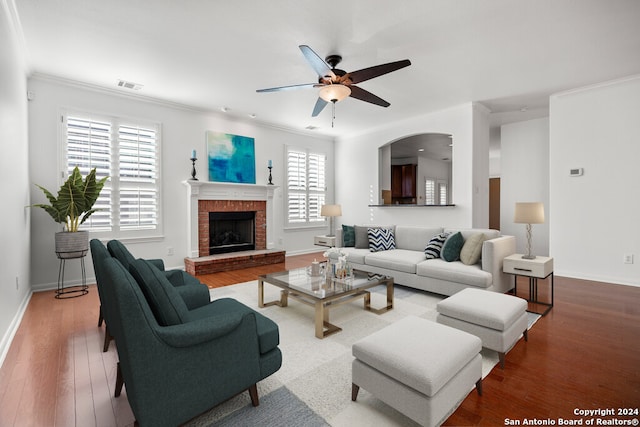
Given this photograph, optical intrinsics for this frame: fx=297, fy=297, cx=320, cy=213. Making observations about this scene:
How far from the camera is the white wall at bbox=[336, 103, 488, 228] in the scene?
5.39 meters

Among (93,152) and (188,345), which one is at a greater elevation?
(93,152)

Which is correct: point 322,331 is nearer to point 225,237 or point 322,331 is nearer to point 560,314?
point 560,314

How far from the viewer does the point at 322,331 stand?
8.73 ft

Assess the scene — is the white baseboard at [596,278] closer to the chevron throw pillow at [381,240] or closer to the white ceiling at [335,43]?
the chevron throw pillow at [381,240]

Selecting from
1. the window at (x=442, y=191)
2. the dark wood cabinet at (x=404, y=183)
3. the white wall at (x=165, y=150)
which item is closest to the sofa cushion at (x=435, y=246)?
the white wall at (x=165, y=150)

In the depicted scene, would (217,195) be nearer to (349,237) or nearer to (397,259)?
(349,237)

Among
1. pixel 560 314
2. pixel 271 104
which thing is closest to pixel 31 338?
pixel 271 104

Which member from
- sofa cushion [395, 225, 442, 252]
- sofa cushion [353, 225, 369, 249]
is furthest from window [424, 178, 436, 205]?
sofa cushion [353, 225, 369, 249]

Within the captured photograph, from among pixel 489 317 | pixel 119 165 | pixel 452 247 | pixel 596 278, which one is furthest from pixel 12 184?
pixel 596 278

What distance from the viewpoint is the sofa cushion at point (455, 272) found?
3381 millimetres

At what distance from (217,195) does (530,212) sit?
5.01m

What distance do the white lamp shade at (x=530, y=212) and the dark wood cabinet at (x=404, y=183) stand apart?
6.23 meters

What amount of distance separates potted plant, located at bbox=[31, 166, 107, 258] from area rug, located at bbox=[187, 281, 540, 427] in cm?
261

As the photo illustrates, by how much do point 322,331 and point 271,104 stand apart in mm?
4069
